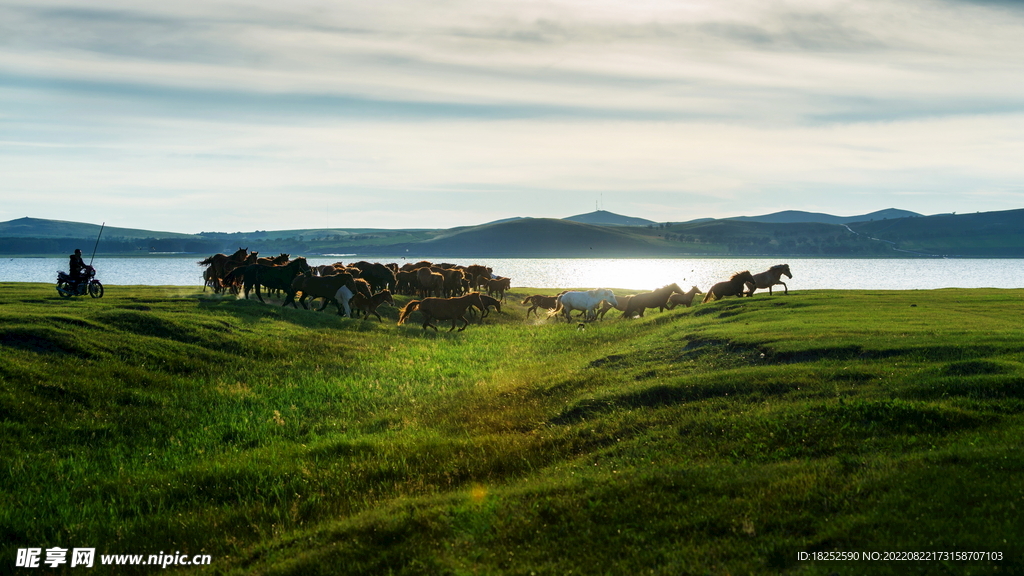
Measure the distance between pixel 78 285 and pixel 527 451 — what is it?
91.2 ft

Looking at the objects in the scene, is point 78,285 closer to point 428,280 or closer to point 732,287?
point 428,280

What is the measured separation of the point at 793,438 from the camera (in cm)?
1059

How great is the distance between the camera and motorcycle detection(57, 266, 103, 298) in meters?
30.1

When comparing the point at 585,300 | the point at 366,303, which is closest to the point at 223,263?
the point at 366,303

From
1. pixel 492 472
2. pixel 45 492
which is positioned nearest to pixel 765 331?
pixel 492 472

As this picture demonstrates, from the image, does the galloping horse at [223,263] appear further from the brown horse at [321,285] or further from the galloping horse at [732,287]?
the galloping horse at [732,287]

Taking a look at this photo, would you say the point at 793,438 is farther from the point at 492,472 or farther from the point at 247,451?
the point at 247,451

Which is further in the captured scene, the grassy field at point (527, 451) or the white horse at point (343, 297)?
the white horse at point (343, 297)

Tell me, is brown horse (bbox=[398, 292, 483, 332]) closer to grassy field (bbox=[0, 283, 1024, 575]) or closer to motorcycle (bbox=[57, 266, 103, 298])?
grassy field (bbox=[0, 283, 1024, 575])

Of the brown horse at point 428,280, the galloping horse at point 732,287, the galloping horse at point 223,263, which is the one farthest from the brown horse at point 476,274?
the galloping horse at point 732,287

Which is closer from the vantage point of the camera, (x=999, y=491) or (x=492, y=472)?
(x=999, y=491)

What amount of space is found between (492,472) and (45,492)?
7.22 m

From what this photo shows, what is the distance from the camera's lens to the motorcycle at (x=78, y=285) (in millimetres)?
30094

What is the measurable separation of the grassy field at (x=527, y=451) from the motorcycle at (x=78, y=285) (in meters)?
10.9
